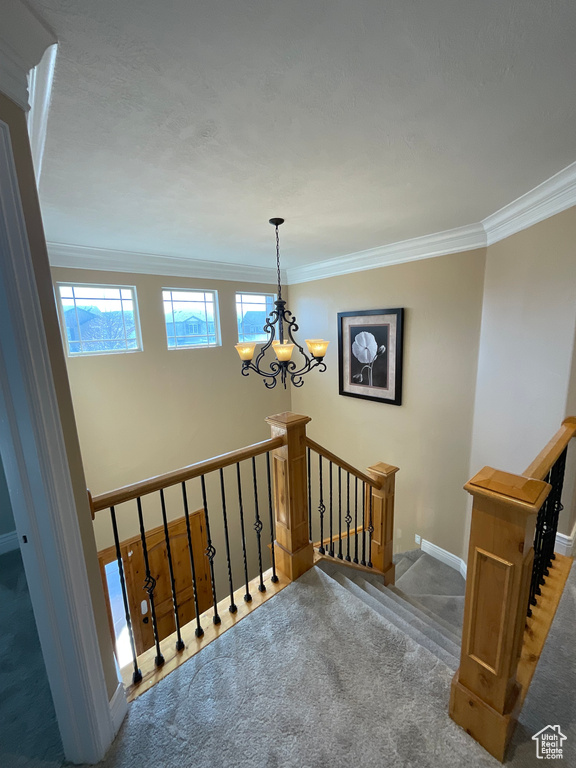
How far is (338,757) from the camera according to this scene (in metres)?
1.15

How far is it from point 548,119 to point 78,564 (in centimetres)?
265

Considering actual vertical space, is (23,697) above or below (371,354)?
below

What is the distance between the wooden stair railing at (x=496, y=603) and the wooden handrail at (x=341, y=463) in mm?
1033

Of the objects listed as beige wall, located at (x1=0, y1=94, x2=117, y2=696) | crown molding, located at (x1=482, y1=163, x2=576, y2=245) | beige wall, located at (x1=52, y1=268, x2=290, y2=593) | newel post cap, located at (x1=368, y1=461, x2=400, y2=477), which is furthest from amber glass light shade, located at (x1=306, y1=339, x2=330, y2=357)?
beige wall, located at (x1=52, y1=268, x2=290, y2=593)

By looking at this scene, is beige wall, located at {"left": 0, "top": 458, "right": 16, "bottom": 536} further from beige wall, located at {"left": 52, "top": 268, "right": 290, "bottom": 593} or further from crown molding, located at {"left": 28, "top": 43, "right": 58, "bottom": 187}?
crown molding, located at {"left": 28, "top": 43, "right": 58, "bottom": 187}

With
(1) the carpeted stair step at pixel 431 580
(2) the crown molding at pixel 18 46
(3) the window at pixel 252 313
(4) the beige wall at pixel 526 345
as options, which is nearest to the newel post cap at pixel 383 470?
(4) the beige wall at pixel 526 345

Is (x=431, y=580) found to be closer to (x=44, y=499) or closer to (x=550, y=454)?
(x=550, y=454)

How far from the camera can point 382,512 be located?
2490 mm

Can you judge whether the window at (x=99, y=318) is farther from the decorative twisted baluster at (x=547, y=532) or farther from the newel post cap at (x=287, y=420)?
the decorative twisted baluster at (x=547, y=532)

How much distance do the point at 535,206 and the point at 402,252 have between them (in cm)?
136

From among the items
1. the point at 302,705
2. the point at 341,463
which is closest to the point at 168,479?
the point at 302,705

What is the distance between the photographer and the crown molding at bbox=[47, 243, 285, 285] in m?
3.35

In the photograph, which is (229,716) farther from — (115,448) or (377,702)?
(115,448)

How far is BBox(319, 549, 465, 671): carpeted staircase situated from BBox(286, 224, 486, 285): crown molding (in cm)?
308
